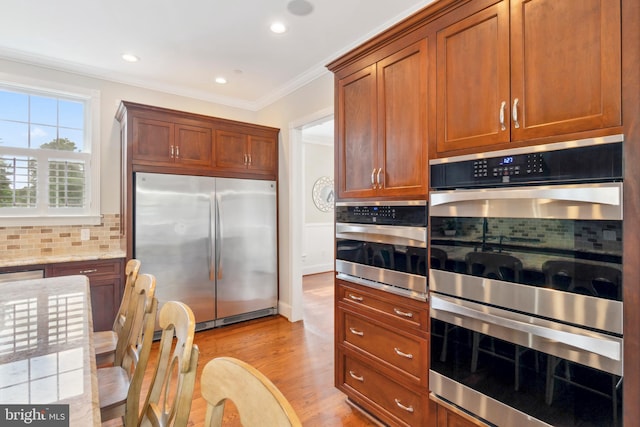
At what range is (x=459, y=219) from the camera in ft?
4.95

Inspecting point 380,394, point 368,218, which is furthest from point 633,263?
point 380,394

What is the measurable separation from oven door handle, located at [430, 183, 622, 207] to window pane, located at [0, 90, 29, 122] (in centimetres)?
416

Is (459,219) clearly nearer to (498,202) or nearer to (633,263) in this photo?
(498,202)

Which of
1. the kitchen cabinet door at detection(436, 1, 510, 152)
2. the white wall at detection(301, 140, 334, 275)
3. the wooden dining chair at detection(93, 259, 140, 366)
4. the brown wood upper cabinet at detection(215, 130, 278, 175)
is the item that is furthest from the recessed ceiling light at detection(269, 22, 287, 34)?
the white wall at detection(301, 140, 334, 275)

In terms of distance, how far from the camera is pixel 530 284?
1.27 meters

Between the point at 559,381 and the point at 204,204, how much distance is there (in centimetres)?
322

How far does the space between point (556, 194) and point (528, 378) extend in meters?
0.74

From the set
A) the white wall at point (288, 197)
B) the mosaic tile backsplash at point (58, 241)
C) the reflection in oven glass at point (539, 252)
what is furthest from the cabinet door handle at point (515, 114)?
the mosaic tile backsplash at point (58, 241)

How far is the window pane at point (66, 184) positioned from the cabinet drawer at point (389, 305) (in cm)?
312

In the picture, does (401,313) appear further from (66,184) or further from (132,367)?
(66,184)

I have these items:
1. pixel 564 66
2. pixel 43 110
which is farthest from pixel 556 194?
pixel 43 110

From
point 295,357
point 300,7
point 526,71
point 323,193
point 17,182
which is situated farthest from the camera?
point 323,193

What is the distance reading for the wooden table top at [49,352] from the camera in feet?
2.63

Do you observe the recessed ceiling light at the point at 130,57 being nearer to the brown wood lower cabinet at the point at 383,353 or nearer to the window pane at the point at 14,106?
the window pane at the point at 14,106
